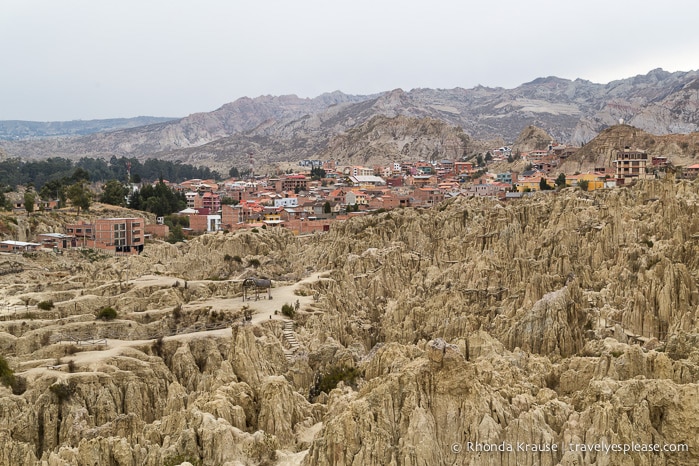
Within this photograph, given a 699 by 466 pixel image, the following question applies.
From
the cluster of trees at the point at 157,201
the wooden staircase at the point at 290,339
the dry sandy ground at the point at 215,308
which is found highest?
the cluster of trees at the point at 157,201

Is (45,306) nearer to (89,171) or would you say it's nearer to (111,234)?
(111,234)

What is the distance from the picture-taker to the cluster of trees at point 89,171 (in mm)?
126938

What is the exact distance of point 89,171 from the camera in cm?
15162

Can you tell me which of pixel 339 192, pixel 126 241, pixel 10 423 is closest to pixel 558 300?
pixel 10 423

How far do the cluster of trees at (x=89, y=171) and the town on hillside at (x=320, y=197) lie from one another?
22727mm

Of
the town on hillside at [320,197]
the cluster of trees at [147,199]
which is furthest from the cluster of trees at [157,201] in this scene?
the town on hillside at [320,197]

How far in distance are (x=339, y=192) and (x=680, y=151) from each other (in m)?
42.7

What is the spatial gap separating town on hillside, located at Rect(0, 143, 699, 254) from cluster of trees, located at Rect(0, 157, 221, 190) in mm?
22727

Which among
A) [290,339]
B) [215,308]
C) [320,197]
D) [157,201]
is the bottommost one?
[290,339]

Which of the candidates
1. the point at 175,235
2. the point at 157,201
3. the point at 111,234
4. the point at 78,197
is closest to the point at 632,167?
the point at 175,235

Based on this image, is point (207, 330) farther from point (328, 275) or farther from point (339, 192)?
point (339, 192)

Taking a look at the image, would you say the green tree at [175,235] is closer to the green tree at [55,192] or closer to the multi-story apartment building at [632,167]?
the green tree at [55,192]

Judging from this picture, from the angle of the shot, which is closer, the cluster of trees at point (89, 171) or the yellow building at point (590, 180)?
the yellow building at point (590, 180)

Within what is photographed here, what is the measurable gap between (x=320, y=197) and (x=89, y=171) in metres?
78.6
